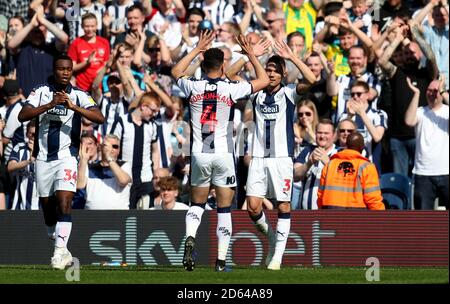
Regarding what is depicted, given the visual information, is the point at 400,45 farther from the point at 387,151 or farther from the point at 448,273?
the point at 448,273

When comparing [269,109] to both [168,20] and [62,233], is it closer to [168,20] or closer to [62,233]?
[62,233]

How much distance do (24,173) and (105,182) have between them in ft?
4.24

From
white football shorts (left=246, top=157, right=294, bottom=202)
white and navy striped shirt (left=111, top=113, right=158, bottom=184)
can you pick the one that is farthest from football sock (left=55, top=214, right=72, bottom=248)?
white and navy striped shirt (left=111, top=113, right=158, bottom=184)

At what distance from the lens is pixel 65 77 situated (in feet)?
47.4

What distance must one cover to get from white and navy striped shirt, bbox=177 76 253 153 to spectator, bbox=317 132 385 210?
7.74 ft

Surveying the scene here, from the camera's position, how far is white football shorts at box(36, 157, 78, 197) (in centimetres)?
1453

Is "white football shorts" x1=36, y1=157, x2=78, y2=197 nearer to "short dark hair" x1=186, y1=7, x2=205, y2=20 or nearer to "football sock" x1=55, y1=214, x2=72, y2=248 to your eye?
"football sock" x1=55, y1=214, x2=72, y2=248

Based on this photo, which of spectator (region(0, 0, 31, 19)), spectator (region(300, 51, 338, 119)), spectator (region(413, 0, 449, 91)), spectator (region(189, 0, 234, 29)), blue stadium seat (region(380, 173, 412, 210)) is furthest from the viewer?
spectator (region(0, 0, 31, 19))

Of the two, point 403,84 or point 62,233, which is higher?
point 403,84

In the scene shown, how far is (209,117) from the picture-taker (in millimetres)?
14180

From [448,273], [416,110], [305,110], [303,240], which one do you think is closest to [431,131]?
[416,110]

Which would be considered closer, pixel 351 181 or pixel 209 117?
pixel 209 117

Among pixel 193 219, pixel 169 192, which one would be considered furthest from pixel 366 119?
pixel 193 219
